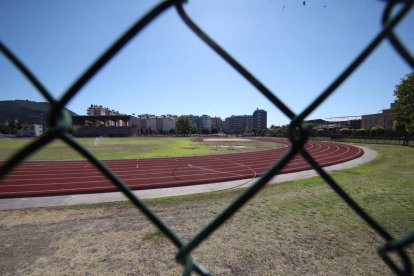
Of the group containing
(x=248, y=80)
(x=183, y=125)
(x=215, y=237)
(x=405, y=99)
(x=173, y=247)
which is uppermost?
(x=405, y=99)

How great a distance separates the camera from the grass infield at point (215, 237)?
5324 mm

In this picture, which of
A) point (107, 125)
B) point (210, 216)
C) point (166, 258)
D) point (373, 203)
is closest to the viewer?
point (166, 258)

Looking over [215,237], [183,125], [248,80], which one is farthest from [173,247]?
[183,125]

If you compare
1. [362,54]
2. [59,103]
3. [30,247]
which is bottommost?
[30,247]

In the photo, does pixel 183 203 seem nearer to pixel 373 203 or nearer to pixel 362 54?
pixel 373 203

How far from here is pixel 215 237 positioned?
21.5 ft

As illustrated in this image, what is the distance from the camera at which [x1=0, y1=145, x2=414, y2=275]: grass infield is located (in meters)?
5.32

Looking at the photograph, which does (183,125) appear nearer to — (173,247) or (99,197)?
(99,197)

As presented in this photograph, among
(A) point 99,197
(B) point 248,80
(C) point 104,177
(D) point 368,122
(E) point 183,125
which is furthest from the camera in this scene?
(E) point 183,125

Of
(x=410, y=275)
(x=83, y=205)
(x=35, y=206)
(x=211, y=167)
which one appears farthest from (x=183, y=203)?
(x=410, y=275)

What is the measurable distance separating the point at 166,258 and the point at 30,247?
10.9 feet

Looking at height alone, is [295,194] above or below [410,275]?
below

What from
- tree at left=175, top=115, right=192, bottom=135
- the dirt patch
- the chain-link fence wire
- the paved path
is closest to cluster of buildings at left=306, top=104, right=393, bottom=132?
tree at left=175, top=115, right=192, bottom=135

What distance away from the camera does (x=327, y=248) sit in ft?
19.5
